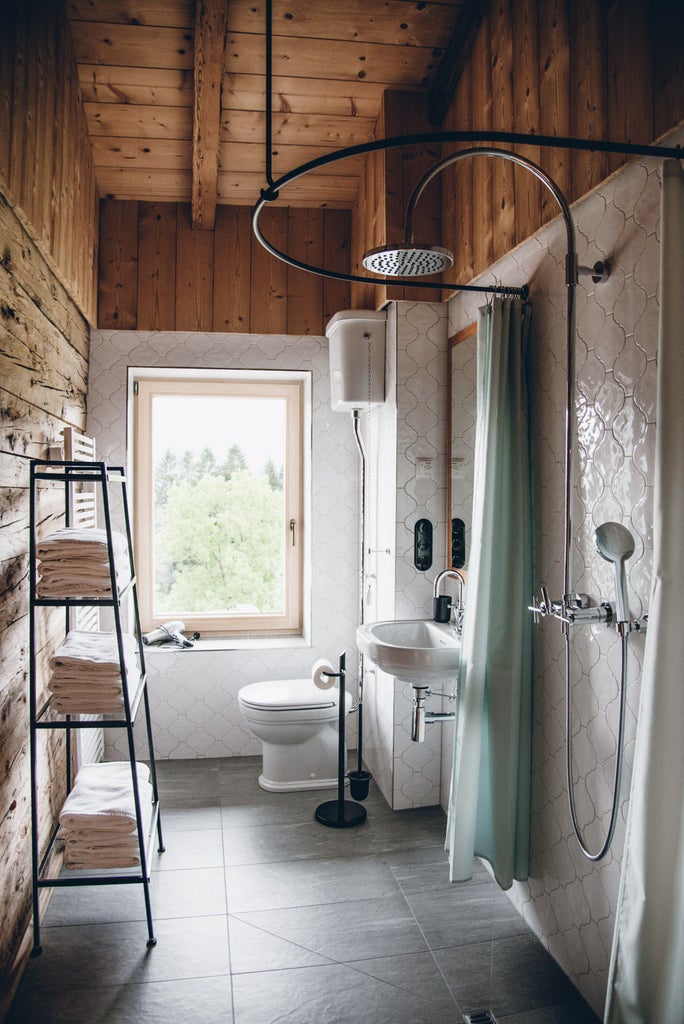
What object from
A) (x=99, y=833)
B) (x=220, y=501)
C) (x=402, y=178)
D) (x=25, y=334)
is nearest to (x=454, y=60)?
(x=402, y=178)

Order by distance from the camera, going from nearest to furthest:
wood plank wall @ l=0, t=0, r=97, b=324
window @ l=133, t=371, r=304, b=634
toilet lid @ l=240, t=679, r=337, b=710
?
wood plank wall @ l=0, t=0, r=97, b=324 → toilet lid @ l=240, t=679, r=337, b=710 → window @ l=133, t=371, r=304, b=634

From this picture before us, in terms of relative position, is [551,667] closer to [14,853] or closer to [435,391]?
[435,391]

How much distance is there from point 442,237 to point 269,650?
213 cm

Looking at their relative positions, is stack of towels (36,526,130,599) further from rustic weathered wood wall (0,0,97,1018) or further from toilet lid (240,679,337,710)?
toilet lid (240,679,337,710)

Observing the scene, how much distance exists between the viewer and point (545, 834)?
2.18m

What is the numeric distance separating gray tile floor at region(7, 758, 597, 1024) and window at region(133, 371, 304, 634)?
1.22m

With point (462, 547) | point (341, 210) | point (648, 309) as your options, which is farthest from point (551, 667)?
point (341, 210)

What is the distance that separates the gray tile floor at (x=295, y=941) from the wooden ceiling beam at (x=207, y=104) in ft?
9.17

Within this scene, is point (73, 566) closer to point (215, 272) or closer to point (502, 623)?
point (502, 623)

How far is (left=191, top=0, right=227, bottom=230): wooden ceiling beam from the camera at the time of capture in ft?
7.97

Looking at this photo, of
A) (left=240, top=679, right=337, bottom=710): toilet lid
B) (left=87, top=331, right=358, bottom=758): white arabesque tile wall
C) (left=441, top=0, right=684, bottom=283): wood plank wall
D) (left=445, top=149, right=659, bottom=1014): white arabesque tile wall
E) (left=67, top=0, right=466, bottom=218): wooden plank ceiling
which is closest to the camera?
(left=441, top=0, right=684, bottom=283): wood plank wall

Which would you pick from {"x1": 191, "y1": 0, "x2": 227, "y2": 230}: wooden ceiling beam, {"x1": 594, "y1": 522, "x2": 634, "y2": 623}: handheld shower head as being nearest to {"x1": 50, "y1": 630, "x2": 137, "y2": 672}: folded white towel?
{"x1": 594, "y1": 522, "x2": 634, "y2": 623}: handheld shower head

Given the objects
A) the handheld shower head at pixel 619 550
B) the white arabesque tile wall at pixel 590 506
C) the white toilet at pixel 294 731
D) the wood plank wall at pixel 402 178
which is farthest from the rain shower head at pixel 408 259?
the white toilet at pixel 294 731

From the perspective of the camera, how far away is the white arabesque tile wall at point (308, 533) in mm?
3539
